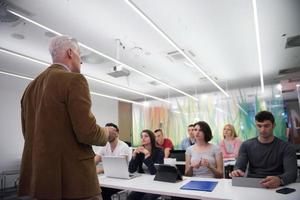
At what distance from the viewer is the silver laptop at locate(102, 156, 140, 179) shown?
7.93 feet

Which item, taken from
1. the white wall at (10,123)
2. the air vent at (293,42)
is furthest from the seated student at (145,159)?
the white wall at (10,123)

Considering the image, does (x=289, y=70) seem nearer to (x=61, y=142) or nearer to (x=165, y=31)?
(x=165, y=31)

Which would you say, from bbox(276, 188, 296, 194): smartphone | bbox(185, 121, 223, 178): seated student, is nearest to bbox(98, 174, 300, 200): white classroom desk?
bbox(276, 188, 296, 194): smartphone

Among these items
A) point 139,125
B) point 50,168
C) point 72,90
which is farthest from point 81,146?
point 139,125

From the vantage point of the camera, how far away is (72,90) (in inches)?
47.3

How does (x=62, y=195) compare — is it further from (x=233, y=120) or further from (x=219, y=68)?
(x=233, y=120)

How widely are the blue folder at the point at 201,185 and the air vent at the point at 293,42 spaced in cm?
384

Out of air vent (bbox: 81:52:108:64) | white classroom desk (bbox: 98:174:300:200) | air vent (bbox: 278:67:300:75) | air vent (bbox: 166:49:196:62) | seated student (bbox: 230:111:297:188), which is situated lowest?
white classroom desk (bbox: 98:174:300:200)

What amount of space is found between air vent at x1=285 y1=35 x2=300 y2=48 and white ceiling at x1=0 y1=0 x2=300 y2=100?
0.13 meters

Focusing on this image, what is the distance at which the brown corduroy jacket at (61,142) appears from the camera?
114 cm

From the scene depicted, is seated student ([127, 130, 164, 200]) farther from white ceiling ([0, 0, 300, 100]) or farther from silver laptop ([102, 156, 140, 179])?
white ceiling ([0, 0, 300, 100])

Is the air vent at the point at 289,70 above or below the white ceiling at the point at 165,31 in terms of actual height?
below

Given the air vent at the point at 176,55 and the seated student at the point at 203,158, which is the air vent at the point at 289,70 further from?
the seated student at the point at 203,158

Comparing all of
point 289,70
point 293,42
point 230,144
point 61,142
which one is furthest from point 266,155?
point 289,70
